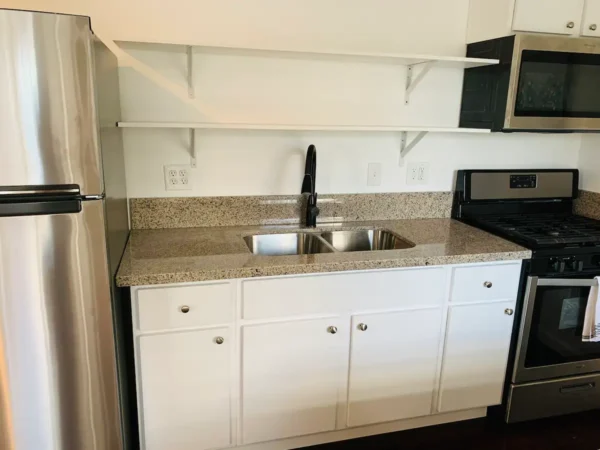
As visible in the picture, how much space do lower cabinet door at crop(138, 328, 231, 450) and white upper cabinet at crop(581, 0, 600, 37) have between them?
6.75 ft

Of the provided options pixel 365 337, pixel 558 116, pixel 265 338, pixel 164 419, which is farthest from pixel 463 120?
pixel 164 419

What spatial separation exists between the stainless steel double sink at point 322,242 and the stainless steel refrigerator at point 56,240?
0.76m

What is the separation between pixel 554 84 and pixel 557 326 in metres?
1.09

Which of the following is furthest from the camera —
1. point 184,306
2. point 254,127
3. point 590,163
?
point 590,163

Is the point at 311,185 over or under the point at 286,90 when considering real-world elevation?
under

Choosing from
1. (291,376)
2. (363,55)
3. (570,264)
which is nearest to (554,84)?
(570,264)

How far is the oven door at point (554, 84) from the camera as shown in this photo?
6.84ft

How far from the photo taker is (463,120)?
7.86ft

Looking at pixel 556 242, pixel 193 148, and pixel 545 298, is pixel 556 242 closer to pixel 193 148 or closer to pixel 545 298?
pixel 545 298

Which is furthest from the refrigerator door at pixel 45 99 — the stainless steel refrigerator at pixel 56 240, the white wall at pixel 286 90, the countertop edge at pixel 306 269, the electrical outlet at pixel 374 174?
the electrical outlet at pixel 374 174

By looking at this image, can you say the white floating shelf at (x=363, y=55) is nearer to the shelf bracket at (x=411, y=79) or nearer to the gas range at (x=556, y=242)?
the shelf bracket at (x=411, y=79)

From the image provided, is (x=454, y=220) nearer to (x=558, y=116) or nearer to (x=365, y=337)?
(x=558, y=116)

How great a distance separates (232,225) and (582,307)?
1.63 meters

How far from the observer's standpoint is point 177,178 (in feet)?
6.99
